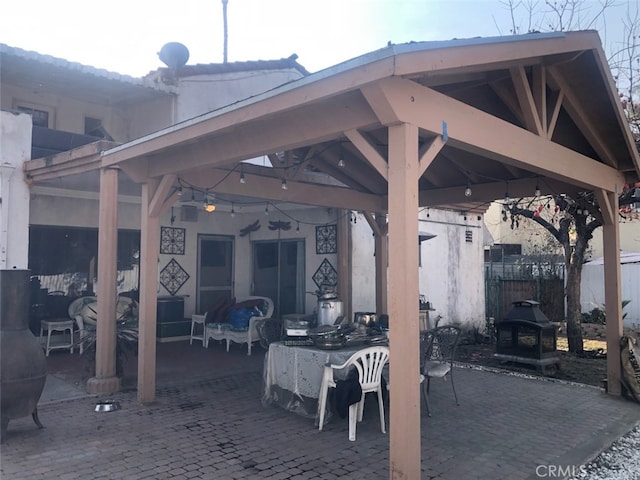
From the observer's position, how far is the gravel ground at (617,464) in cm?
369

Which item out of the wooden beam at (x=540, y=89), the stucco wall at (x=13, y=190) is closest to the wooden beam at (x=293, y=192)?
the stucco wall at (x=13, y=190)

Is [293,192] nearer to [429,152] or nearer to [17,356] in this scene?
[429,152]

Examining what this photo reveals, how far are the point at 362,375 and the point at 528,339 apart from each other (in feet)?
12.9

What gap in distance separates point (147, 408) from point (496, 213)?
69.0 feet

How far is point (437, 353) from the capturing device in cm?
590

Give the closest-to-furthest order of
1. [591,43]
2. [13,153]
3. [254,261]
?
[591,43] < [13,153] < [254,261]

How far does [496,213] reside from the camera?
23.2 metres

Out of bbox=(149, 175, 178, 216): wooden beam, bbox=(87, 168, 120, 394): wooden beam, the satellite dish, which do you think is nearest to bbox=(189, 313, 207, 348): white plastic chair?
bbox=(87, 168, 120, 394): wooden beam

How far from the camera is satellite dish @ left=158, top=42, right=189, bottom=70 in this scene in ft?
34.2

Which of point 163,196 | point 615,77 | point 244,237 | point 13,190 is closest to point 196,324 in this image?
point 244,237

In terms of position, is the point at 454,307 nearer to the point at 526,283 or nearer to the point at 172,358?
the point at 526,283

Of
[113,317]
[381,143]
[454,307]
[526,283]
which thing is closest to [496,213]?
[526,283]

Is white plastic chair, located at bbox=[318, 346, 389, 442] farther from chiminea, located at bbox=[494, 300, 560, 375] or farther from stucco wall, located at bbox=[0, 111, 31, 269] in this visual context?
stucco wall, located at bbox=[0, 111, 31, 269]

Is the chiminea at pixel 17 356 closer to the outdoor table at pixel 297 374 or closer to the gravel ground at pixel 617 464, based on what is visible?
the outdoor table at pixel 297 374
